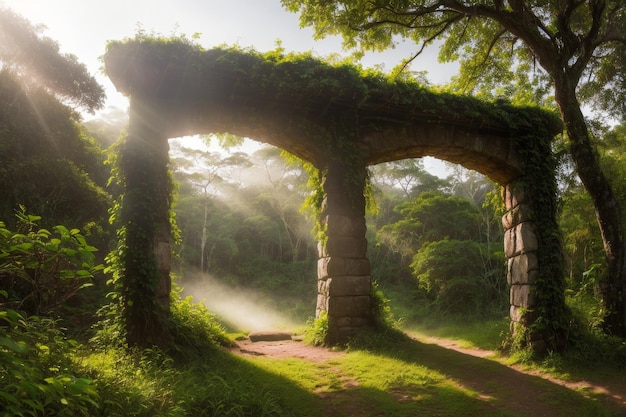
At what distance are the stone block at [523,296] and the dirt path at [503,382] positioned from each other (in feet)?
4.00

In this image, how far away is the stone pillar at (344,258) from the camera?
6.79m

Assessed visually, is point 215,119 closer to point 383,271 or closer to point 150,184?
point 150,184

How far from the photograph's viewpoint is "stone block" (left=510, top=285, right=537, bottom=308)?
6.79 metres

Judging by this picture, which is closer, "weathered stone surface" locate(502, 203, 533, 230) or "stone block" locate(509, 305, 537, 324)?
"stone block" locate(509, 305, 537, 324)

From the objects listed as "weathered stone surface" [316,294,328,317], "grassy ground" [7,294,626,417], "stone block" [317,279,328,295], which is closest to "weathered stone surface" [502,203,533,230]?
"grassy ground" [7,294,626,417]

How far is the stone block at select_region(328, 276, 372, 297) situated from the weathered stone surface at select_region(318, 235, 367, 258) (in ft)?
1.34

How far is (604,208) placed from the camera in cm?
660

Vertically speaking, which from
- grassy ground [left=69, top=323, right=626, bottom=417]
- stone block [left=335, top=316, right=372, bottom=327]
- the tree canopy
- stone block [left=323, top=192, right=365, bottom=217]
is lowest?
grassy ground [left=69, top=323, right=626, bottom=417]

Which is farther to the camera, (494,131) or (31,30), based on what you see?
(31,30)

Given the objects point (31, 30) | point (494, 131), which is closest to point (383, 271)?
point (494, 131)

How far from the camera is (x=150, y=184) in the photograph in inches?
240

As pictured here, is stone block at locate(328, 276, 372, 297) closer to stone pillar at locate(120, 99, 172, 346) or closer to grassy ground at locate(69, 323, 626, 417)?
grassy ground at locate(69, 323, 626, 417)

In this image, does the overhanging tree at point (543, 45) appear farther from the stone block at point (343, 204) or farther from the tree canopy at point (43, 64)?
the tree canopy at point (43, 64)

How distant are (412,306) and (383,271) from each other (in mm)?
4837
